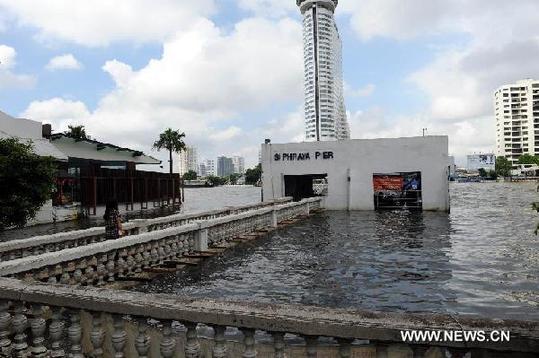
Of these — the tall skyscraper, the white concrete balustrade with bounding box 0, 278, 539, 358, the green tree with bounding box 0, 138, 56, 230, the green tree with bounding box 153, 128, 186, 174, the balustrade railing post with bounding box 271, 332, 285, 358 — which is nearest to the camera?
the white concrete balustrade with bounding box 0, 278, 539, 358

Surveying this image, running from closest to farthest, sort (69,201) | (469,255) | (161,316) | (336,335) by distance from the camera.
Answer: (336,335) → (161,316) → (469,255) → (69,201)

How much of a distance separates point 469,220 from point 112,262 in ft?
68.6

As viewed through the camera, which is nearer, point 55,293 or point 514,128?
point 55,293

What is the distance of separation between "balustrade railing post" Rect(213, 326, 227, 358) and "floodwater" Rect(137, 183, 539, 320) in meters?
4.30

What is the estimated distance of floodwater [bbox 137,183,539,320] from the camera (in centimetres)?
839

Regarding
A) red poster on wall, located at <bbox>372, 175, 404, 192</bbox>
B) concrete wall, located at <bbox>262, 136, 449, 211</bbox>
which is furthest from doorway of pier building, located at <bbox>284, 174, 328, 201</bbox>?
red poster on wall, located at <bbox>372, 175, 404, 192</bbox>

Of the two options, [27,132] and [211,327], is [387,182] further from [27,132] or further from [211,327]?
[211,327]

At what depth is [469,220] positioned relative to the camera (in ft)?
77.6

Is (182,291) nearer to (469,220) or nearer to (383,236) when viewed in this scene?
(383,236)

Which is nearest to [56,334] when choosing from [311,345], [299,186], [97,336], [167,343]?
[97,336]

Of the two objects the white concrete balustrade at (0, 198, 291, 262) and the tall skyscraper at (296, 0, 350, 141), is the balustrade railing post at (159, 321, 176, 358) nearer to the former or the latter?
the white concrete balustrade at (0, 198, 291, 262)

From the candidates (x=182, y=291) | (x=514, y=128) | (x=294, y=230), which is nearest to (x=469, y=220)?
(x=294, y=230)

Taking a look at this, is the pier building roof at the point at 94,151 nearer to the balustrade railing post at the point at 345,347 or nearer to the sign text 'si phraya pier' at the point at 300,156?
the sign text 'si phraya pier' at the point at 300,156

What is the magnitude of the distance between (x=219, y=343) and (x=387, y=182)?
96.8 feet
